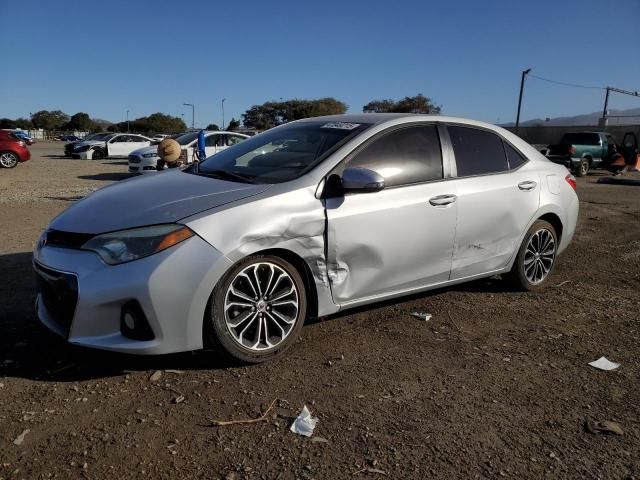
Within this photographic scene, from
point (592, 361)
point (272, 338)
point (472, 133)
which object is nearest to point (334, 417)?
point (272, 338)

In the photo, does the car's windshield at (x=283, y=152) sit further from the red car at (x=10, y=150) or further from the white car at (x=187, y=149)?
the red car at (x=10, y=150)

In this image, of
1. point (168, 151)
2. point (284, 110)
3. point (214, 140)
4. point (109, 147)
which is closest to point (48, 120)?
point (284, 110)

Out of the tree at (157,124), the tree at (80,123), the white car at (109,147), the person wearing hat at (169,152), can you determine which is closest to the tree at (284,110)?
the tree at (157,124)

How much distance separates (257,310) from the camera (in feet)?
11.4

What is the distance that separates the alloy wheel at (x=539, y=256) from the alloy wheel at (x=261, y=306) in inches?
103

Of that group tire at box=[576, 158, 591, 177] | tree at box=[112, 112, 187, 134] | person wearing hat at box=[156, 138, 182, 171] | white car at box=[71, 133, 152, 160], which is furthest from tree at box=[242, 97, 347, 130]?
person wearing hat at box=[156, 138, 182, 171]

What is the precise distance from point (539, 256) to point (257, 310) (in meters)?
3.07

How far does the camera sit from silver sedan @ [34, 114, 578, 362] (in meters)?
3.12

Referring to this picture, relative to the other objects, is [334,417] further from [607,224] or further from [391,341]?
[607,224]

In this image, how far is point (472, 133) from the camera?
471 centimetres

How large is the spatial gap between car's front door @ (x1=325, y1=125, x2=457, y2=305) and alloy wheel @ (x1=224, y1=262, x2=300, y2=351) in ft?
1.13

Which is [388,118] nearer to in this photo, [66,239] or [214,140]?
[66,239]

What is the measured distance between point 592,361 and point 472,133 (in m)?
2.08

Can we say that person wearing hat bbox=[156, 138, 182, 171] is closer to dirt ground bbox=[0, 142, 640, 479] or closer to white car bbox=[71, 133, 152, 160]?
dirt ground bbox=[0, 142, 640, 479]
